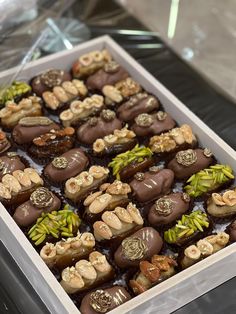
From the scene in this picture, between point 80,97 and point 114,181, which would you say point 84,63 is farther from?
point 114,181

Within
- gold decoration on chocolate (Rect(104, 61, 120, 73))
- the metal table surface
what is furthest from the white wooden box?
gold decoration on chocolate (Rect(104, 61, 120, 73))

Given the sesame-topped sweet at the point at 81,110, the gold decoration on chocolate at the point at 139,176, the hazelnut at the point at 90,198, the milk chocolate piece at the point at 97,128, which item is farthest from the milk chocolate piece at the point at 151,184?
the sesame-topped sweet at the point at 81,110

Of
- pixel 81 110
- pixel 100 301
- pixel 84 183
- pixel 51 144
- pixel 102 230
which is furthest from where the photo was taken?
pixel 81 110

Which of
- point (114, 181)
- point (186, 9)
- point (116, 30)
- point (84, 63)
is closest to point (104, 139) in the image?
point (114, 181)

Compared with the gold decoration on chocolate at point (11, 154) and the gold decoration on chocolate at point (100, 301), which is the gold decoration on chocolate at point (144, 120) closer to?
the gold decoration on chocolate at point (11, 154)

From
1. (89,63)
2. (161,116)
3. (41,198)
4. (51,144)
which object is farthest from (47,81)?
(41,198)

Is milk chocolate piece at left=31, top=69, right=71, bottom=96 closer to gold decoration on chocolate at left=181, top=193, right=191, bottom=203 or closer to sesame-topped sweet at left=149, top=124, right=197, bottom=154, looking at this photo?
sesame-topped sweet at left=149, top=124, right=197, bottom=154

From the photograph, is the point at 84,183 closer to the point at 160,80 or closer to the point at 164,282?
the point at 164,282
